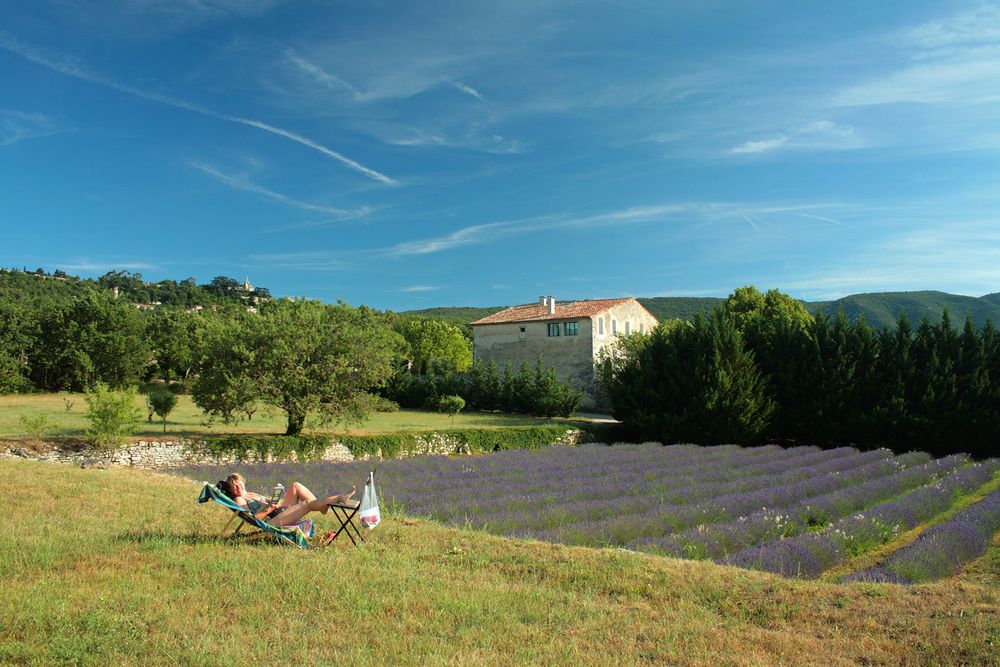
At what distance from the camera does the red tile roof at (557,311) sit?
4482 centimetres

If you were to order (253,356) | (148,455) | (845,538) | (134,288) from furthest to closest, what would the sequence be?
(134,288)
(253,356)
(148,455)
(845,538)

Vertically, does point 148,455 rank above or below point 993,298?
below

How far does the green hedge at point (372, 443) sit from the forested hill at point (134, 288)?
55.3m

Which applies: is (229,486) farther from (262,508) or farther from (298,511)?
(298,511)

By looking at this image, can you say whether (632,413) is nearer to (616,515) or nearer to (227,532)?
(616,515)

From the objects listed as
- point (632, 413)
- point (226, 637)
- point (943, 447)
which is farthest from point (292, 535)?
point (943, 447)

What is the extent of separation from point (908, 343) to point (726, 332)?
791cm

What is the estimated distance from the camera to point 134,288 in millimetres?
95875

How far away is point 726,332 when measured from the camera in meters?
31.4

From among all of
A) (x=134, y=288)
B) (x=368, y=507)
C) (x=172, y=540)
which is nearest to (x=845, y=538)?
(x=368, y=507)

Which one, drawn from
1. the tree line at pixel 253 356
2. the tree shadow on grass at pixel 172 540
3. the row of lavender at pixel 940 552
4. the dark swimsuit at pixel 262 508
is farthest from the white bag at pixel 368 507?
the tree line at pixel 253 356

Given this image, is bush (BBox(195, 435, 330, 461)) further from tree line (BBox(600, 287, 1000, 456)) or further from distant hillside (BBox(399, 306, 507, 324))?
distant hillside (BBox(399, 306, 507, 324))

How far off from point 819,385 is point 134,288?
95694 mm

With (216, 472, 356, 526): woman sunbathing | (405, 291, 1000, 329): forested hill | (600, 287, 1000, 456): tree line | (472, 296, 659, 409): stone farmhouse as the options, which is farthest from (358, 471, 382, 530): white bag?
(405, 291, 1000, 329): forested hill
